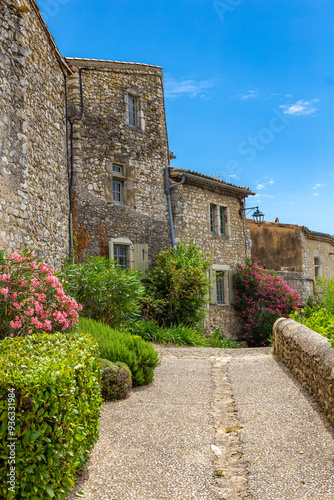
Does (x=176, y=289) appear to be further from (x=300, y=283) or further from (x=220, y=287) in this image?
(x=300, y=283)

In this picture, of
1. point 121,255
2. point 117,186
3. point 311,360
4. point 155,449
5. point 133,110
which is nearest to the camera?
point 155,449

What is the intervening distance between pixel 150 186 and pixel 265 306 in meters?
5.58

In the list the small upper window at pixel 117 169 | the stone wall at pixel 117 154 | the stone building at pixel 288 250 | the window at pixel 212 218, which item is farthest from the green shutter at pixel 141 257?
the stone building at pixel 288 250

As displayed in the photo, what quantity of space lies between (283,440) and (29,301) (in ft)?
10.6

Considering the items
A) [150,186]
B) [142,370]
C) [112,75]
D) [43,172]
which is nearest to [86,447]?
[142,370]

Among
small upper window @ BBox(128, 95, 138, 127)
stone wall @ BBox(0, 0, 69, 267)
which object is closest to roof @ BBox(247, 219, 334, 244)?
small upper window @ BBox(128, 95, 138, 127)

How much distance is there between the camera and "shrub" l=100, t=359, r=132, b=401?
5.21 m

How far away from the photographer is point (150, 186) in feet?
43.4

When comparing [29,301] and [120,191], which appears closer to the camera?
[29,301]

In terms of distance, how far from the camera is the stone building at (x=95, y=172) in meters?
7.06

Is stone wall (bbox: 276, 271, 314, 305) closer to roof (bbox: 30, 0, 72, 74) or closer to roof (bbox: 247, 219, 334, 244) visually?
roof (bbox: 247, 219, 334, 244)

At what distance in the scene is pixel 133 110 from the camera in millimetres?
13383

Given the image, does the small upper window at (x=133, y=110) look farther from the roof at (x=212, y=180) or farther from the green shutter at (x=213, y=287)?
the green shutter at (x=213, y=287)

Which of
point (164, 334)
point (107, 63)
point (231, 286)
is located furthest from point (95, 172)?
point (231, 286)
